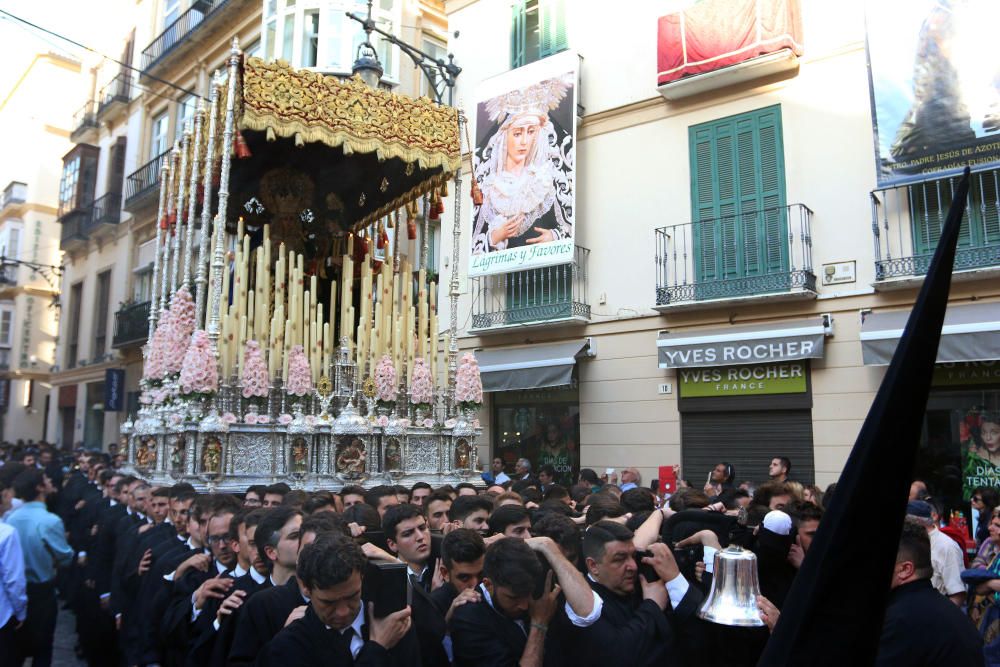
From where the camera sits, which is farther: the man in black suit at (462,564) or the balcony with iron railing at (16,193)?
the balcony with iron railing at (16,193)

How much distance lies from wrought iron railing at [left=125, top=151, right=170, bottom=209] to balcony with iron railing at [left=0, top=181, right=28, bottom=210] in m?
12.2

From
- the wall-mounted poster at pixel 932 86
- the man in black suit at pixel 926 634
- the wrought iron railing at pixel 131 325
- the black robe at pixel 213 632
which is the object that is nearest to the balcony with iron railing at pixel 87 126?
the wrought iron railing at pixel 131 325

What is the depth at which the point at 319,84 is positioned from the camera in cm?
902

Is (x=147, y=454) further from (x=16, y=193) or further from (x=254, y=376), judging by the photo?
(x=16, y=193)

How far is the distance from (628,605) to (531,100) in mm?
11925

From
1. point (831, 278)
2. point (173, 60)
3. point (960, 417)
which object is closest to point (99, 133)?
point (173, 60)

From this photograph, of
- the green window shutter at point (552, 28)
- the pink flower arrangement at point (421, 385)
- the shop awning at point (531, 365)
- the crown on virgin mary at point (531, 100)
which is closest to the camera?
the pink flower arrangement at point (421, 385)

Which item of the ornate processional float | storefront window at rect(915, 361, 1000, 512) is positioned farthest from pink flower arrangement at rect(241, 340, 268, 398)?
storefront window at rect(915, 361, 1000, 512)

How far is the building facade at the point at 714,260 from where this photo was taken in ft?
34.6

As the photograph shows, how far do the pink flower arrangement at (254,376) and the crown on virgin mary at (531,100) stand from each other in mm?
7653

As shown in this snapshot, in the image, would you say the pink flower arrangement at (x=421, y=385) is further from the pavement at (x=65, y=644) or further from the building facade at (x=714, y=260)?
the pavement at (x=65, y=644)

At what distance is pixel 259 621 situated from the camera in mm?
3184

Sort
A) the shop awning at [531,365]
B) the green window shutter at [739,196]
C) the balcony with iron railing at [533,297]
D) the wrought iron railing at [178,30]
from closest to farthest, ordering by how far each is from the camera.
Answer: the green window shutter at [739,196] → the shop awning at [531,365] → the balcony with iron railing at [533,297] → the wrought iron railing at [178,30]

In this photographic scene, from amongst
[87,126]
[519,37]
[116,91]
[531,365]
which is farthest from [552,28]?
[87,126]
